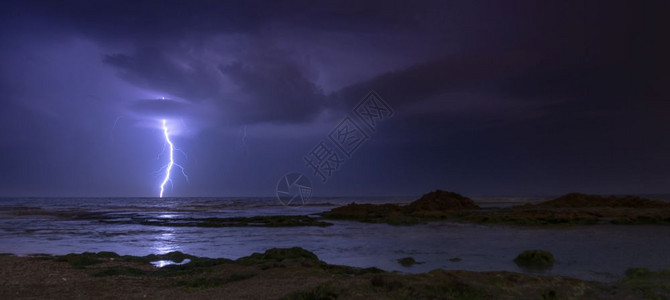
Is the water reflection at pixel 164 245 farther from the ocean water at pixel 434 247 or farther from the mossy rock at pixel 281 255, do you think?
the mossy rock at pixel 281 255

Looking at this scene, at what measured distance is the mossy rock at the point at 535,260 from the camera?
11.8 meters

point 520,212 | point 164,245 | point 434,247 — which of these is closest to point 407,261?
point 434,247

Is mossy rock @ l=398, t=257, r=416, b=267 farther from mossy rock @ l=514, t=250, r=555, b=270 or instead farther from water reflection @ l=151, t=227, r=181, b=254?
water reflection @ l=151, t=227, r=181, b=254

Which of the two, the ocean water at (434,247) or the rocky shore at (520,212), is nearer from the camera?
the ocean water at (434,247)

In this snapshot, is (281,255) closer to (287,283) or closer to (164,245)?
(287,283)

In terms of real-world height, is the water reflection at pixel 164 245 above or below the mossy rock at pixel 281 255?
below

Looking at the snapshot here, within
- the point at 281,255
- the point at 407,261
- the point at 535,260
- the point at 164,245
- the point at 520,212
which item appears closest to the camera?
the point at 535,260

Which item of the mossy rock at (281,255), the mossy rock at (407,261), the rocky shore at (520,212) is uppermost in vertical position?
the rocky shore at (520,212)

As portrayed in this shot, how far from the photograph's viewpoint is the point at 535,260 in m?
12.3

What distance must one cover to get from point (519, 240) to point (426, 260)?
6981 mm

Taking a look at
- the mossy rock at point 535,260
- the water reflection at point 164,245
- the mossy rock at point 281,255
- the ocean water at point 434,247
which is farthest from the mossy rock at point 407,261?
the water reflection at point 164,245

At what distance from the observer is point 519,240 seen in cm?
1798

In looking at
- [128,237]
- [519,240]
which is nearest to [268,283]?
[519,240]

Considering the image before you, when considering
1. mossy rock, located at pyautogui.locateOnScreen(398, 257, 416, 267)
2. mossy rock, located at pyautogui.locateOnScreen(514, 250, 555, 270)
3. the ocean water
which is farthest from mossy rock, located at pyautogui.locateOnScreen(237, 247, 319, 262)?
mossy rock, located at pyautogui.locateOnScreen(514, 250, 555, 270)
